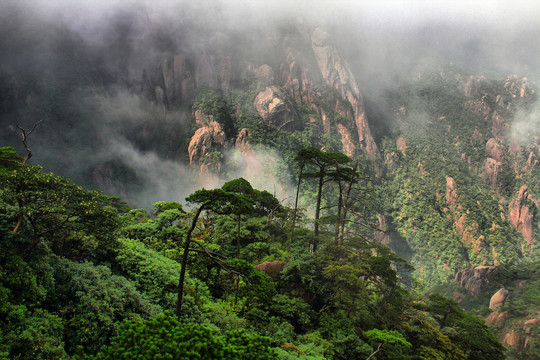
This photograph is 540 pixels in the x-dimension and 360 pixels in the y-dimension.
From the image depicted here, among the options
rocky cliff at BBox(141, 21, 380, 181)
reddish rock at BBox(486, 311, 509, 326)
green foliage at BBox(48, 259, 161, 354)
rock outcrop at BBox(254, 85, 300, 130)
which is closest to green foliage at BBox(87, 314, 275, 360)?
green foliage at BBox(48, 259, 161, 354)

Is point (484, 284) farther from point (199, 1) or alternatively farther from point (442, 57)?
point (442, 57)

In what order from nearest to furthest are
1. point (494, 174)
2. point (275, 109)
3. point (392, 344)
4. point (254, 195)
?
point (392, 344)
point (254, 195)
point (275, 109)
point (494, 174)

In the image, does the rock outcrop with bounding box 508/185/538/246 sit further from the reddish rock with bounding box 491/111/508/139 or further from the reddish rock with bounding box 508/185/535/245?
the reddish rock with bounding box 491/111/508/139

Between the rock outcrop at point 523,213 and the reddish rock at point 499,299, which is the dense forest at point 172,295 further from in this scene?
the rock outcrop at point 523,213

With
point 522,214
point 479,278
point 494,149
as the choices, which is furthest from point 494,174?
point 479,278

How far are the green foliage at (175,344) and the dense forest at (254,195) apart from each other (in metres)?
0.04

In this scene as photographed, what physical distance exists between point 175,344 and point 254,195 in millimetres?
19032

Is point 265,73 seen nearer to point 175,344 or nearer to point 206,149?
point 206,149

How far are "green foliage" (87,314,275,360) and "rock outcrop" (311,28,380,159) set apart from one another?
91347mm

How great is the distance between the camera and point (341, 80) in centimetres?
9262

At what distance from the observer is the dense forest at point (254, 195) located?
7918mm

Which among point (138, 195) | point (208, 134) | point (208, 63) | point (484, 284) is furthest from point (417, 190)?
point (138, 195)

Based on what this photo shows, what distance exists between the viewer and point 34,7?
51.3 metres

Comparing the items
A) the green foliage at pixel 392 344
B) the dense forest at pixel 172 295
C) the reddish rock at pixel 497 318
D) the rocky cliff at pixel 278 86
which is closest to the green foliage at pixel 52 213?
the dense forest at pixel 172 295
